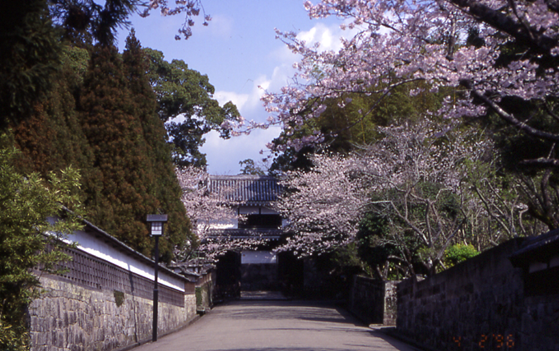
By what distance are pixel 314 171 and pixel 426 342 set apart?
17.6m

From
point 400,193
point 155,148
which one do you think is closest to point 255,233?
point 155,148

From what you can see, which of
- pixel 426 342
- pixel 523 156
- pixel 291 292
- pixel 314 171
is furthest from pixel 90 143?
pixel 291 292

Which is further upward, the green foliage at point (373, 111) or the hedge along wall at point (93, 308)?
the green foliage at point (373, 111)

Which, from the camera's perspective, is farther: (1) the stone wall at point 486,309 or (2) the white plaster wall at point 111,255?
(2) the white plaster wall at point 111,255

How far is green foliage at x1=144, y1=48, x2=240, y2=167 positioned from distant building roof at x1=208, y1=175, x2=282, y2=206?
3.50 m

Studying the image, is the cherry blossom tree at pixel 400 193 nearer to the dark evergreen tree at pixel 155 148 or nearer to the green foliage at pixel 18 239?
the dark evergreen tree at pixel 155 148

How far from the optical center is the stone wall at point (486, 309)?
6.63m

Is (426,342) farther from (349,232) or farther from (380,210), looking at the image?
(349,232)

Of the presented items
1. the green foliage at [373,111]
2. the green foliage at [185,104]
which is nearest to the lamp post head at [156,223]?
the green foliage at [373,111]

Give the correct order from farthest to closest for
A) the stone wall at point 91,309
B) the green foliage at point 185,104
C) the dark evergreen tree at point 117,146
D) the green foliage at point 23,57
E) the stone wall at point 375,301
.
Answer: the green foliage at point 185,104 → the stone wall at point 375,301 → the dark evergreen tree at point 117,146 → the stone wall at point 91,309 → the green foliage at point 23,57

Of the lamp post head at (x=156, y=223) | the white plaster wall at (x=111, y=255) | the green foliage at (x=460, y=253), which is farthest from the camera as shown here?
the green foliage at (x=460, y=253)

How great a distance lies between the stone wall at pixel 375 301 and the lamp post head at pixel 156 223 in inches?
311

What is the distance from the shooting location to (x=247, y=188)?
38906 mm

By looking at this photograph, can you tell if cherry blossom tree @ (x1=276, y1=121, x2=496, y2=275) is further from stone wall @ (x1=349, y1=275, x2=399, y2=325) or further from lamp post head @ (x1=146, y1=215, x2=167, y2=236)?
lamp post head @ (x1=146, y1=215, x2=167, y2=236)
